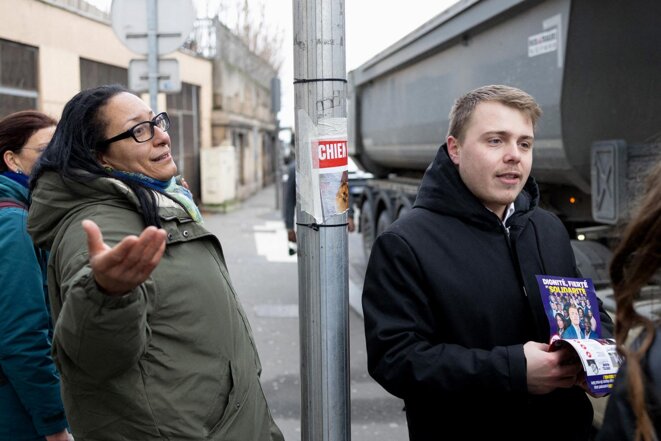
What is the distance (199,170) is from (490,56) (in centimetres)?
1470

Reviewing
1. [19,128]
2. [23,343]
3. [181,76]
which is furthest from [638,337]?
[181,76]

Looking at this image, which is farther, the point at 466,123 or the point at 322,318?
the point at 322,318

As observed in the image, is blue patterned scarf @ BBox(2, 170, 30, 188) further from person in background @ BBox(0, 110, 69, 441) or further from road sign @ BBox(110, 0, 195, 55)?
road sign @ BBox(110, 0, 195, 55)

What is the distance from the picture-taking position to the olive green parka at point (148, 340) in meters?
1.68

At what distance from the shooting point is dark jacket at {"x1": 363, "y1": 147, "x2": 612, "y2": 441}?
2.03m

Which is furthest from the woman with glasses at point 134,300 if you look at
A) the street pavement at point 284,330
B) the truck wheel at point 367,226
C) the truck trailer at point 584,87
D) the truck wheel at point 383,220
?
the truck wheel at point 367,226

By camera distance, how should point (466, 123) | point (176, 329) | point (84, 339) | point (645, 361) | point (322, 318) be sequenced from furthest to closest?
point (322, 318) → point (466, 123) → point (176, 329) → point (84, 339) → point (645, 361)

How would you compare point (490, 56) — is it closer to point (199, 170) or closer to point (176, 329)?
point (176, 329)

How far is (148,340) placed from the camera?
5.93ft

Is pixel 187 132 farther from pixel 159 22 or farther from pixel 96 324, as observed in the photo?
pixel 96 324

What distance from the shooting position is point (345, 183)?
2.46m

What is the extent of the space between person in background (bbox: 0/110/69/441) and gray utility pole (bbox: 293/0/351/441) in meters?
0.89

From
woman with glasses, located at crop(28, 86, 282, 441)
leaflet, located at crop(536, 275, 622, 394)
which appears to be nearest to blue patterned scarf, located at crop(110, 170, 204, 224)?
woman with glasses, located at crop(28, 86, 282, 441)

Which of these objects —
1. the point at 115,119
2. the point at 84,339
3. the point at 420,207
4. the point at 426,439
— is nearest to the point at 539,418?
the point at 426,439
